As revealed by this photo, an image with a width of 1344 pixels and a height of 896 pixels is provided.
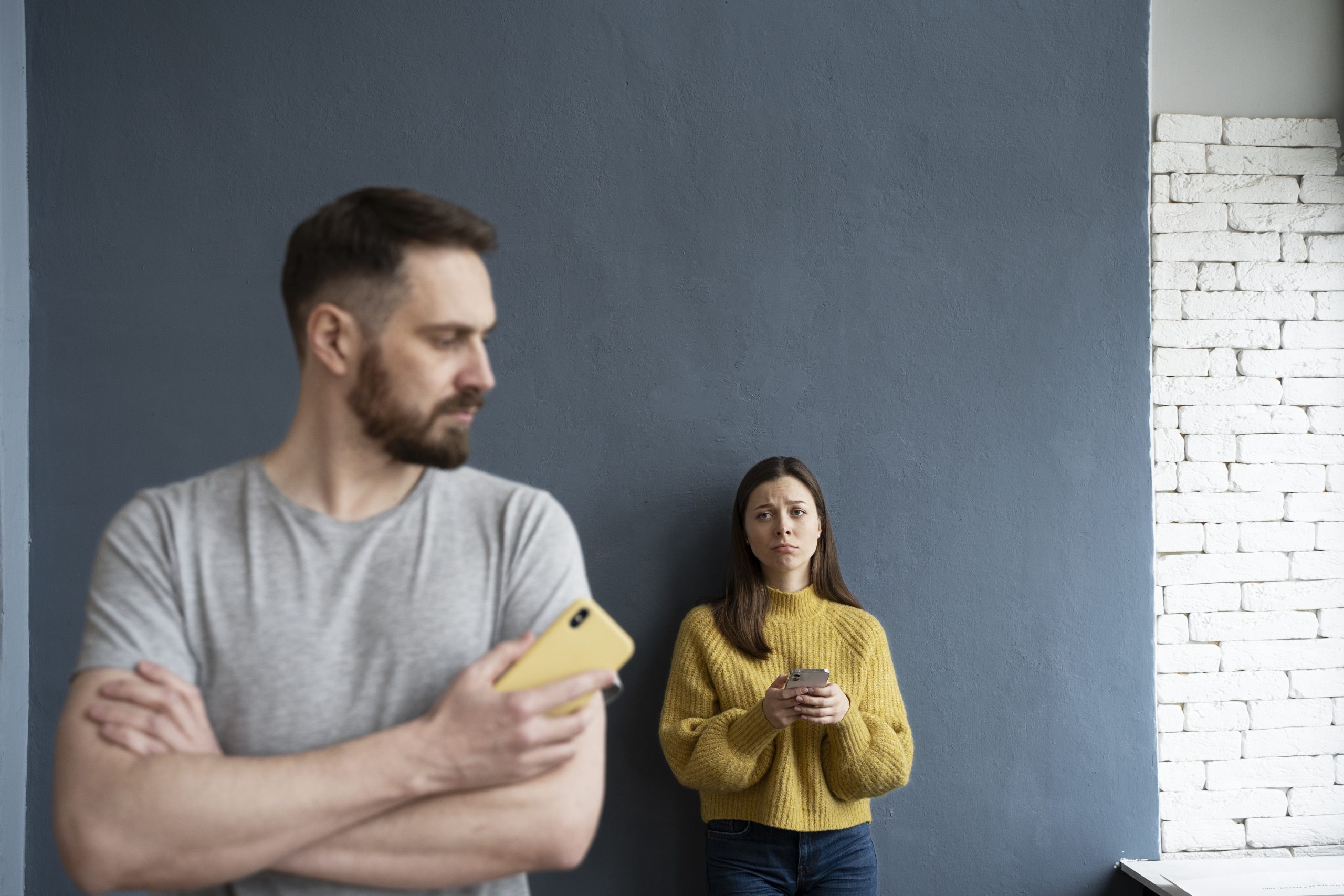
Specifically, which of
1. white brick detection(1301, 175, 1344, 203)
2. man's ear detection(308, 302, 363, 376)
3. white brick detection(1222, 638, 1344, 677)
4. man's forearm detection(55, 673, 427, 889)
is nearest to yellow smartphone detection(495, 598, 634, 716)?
man's forearm detection(55, 673, 427, 889)

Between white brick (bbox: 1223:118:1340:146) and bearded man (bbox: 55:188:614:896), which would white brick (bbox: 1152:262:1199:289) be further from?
bearded man (bbox: 55:188:614:896)

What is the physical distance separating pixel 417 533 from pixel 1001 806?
215cm

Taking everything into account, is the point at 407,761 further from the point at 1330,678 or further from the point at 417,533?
the point at 1330,678

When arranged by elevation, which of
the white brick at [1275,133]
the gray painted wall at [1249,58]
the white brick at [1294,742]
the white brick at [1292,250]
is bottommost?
the white brick at [1294,742]

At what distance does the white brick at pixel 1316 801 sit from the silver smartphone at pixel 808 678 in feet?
5.78

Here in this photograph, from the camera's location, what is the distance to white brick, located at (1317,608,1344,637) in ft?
9.14

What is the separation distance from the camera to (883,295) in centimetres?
266

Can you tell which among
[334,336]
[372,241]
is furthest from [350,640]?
[372,241]

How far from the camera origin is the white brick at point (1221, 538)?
109 inches

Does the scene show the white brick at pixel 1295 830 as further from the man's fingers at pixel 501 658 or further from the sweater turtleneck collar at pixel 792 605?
the man's fingers at pixel 501 658

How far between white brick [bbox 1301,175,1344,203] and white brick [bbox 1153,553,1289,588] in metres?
1.06

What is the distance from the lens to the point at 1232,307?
2805 millimetres

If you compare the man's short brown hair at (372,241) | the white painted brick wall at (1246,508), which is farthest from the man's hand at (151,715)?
the white painted brick wall at (1246,508)

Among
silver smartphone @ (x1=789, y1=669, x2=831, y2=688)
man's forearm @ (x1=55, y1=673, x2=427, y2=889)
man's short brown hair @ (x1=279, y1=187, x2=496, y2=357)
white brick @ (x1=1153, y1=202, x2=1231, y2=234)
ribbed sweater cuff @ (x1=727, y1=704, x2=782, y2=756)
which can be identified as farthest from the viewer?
white brick @ (x1=1153, y1=202, x2=1231, y2=234)
